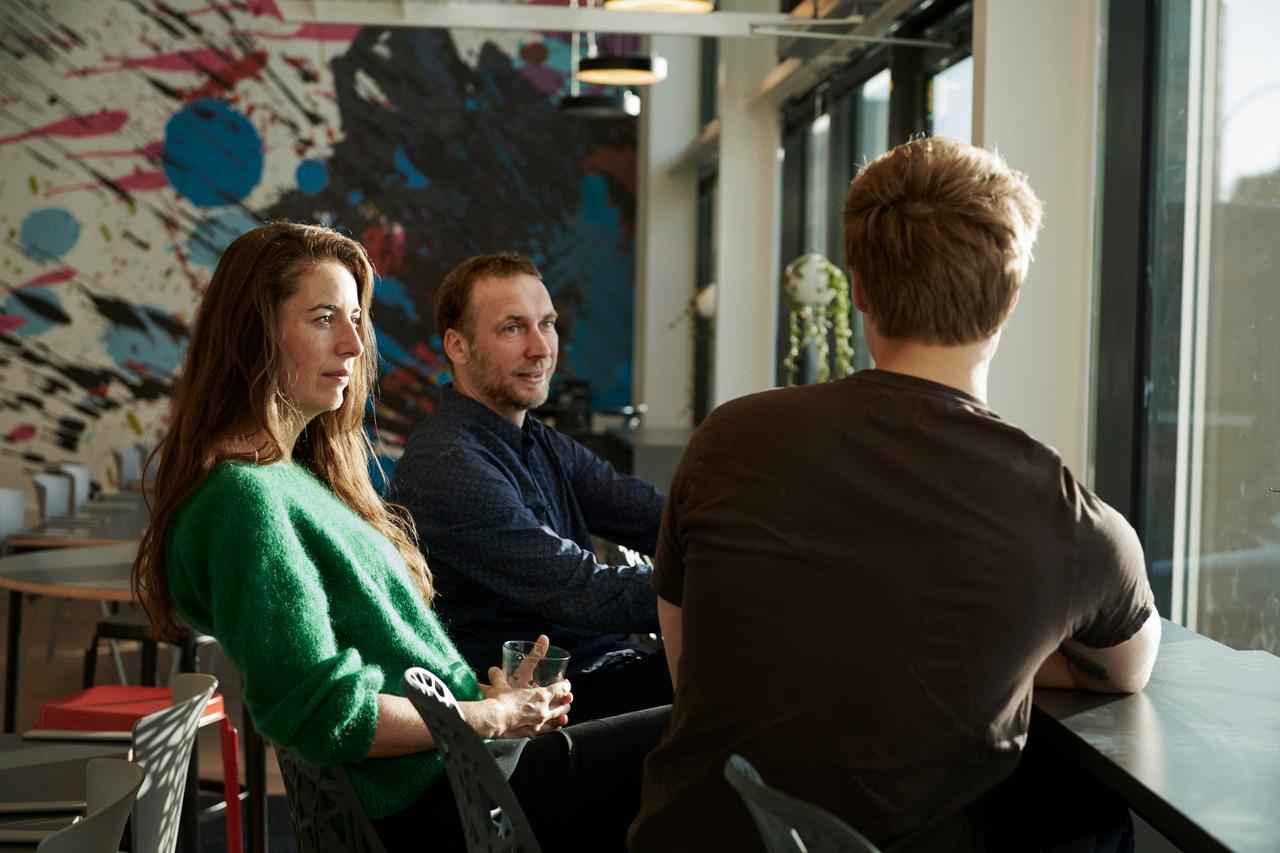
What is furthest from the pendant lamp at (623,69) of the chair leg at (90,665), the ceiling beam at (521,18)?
the chair leg at (90,665)

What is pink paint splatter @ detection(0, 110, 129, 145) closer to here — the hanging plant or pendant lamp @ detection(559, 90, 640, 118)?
pendant lamp @ detection(559, 90, 640, 118)

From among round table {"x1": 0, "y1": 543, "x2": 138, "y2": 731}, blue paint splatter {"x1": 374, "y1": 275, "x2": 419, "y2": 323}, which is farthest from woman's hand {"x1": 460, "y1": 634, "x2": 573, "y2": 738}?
blue paint splatter {"x1": 374, "y1": 275, "x2": 419, "y2": 323}

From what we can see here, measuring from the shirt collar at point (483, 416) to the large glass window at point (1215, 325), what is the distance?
1401 millimetres

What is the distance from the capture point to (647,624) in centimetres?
240

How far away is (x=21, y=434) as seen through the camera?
29.1 ft

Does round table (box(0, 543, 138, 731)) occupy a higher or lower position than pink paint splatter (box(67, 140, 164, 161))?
lower

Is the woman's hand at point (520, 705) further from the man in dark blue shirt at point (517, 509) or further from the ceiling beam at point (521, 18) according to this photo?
the ceiling beam at point (521, 18)

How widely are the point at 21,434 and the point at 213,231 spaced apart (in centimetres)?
184

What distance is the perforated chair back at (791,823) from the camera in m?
1.05

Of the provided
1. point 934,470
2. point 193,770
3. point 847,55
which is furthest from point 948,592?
point 847,55

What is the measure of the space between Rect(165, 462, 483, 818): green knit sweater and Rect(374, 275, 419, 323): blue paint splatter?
24.5 feet

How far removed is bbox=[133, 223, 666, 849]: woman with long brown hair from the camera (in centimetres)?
167

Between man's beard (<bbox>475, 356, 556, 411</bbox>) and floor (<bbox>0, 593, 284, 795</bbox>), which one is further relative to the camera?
floor (<bbox>0, 593, 284, 795</bbox>)

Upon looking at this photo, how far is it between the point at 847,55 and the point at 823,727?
4.40 m
